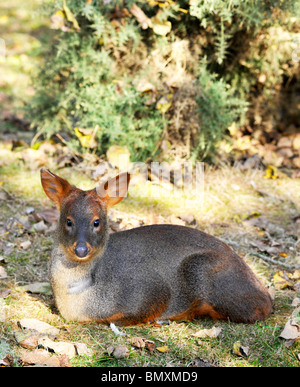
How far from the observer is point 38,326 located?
365cm

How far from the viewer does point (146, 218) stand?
5.40 meters

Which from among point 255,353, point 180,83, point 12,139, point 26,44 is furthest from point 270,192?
point 26,44

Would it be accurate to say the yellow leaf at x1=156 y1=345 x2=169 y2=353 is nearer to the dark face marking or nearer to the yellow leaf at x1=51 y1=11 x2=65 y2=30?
the dark face marking

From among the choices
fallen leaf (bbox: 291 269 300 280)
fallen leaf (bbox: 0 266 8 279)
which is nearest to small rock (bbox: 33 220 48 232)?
fallen leaf (bbox: 0 266 8 279)

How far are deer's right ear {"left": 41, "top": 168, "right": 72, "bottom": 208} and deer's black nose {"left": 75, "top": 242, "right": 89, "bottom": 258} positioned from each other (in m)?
0.50

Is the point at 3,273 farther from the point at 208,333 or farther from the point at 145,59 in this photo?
the point at 145,59

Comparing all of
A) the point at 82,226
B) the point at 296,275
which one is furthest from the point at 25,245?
the point at 296,275

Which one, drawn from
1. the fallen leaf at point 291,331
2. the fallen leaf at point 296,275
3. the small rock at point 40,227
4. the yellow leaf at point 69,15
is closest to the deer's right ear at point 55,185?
the small rock at point 40,227

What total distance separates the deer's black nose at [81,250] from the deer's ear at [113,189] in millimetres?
505

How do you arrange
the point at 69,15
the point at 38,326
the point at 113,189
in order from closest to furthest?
the point at 38,326 < the point at 113,189 < the point at 69,15

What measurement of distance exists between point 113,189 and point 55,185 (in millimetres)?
438

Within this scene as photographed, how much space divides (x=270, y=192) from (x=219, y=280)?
8.26 ft

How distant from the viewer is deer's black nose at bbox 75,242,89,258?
3.50m

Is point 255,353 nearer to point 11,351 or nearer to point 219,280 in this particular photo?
point 219,280
